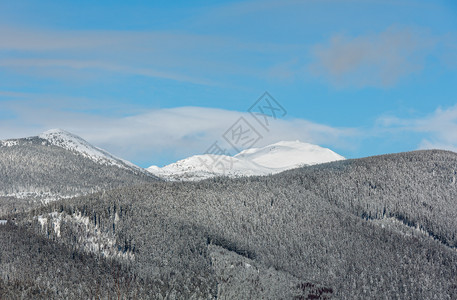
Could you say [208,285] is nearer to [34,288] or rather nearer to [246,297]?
[246,297]

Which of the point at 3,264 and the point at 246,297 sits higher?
the point at 3,264

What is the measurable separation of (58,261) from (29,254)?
38.2ft

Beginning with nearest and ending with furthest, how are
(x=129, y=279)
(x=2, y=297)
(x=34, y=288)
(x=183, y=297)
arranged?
(x=2, y=297) < (x=34, y=288) < (x=183, y=297) < (x=129, y=279)

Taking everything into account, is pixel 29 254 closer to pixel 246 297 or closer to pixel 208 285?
pixel 208 285

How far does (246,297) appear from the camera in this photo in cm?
19300

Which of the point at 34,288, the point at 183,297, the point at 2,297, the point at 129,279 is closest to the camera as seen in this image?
the point at 2,297

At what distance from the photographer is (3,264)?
18688cm

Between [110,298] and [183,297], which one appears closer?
[110,298]

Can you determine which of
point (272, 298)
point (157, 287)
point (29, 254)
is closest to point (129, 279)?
point (157, 287)

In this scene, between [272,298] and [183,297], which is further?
[272,298]

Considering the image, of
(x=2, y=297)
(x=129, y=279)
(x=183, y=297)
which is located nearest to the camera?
(x=2, y=297)

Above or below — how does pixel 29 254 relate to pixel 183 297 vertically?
above

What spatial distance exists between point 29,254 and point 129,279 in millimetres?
41141

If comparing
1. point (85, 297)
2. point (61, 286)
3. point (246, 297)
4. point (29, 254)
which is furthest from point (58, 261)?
point (246, 297)
